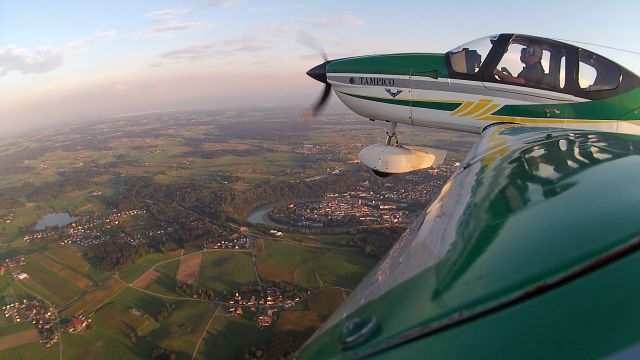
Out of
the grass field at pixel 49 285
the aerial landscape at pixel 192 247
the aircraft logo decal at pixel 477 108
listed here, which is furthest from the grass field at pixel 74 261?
the aircraft logo decal at pixel 477 108

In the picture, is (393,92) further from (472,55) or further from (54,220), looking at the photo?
(54,220)

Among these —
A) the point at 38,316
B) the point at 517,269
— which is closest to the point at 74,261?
the point at 38,316

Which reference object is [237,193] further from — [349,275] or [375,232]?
[349,275]

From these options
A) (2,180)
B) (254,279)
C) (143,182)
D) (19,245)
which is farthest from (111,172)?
(254,279)

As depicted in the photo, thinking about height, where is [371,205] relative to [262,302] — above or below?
above

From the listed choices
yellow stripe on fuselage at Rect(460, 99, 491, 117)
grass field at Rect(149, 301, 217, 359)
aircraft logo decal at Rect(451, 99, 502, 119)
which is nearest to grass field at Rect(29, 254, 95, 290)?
grass field at Rect(149, 301, 217, 359)

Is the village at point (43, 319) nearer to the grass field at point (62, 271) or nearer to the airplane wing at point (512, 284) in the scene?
the grass field at point (62, 271)

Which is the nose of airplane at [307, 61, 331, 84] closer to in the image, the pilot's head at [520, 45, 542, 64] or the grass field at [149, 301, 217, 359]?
the pilot's head at [520, 45, 542, 64]
